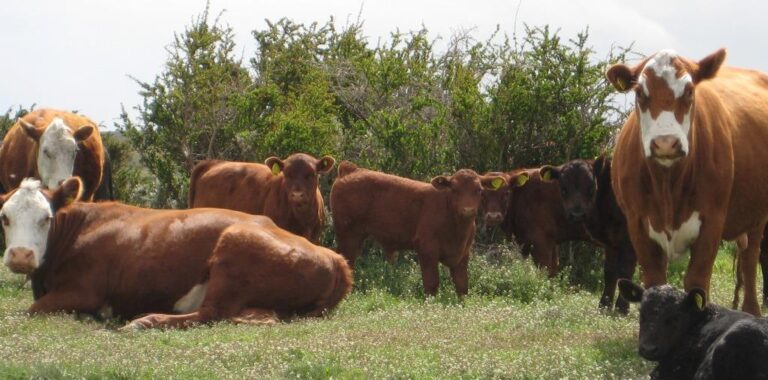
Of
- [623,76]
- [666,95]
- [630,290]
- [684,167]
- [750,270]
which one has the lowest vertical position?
[750,270]

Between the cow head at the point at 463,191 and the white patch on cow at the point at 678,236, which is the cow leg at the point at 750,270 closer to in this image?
the white patch on cow at the point at 678,236

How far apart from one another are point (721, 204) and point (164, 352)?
175 inches

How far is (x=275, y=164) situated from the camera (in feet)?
52.1

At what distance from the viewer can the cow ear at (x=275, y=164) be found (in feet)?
51.8

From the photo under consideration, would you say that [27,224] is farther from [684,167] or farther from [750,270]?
[750,270]

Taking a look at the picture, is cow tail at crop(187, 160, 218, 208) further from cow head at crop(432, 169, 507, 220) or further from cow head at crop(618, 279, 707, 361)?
cow head at crop(618, 279, 707, 361)

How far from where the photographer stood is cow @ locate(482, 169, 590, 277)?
16.0 meters

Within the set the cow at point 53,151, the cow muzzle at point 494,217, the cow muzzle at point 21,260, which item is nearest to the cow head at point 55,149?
the cow at point 53,151

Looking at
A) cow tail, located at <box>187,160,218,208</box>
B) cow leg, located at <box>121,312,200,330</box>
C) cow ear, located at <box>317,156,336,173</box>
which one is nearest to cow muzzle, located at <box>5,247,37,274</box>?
cow leg, located at <box>121,312,200,330</box>

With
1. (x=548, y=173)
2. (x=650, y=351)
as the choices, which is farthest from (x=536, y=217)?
(x=650, y=351)

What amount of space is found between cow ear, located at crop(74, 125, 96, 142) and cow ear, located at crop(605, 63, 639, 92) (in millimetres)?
8233

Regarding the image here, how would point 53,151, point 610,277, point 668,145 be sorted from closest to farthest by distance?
1. point 668,145
2. point 610,277
3. point 53,151

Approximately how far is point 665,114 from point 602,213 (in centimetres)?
402

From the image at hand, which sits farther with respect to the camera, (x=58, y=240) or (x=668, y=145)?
(x=58, y=240)
